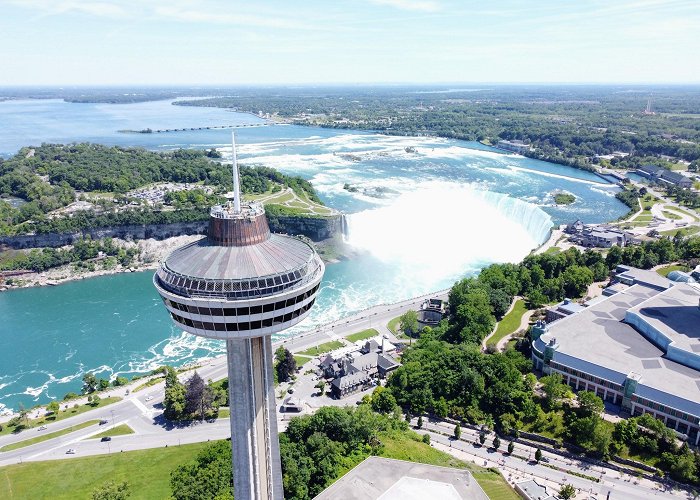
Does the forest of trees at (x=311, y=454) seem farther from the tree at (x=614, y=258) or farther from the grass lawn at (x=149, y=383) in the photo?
the tree at (x=614, y=258)

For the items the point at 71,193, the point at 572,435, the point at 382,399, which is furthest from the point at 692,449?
the point at 71,193

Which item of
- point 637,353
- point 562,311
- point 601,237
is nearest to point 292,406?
point 562,311

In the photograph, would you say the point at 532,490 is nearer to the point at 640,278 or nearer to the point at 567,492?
the point at 567,492

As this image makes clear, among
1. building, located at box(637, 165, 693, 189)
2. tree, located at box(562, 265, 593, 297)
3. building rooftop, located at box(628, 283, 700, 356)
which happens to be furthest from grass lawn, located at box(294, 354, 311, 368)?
building, located at box(637, 165, 693, 189)

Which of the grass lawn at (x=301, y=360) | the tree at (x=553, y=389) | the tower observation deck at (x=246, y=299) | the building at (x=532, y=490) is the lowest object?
the grass lawn at (x=301, y=360)

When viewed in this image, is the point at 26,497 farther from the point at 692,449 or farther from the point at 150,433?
the point at 692,449

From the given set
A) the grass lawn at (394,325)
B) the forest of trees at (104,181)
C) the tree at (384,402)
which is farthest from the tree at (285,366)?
the forest of trees at (104,181)

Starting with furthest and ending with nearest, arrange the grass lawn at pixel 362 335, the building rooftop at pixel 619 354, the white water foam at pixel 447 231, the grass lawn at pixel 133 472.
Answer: the white water foam at pixel 447 231 < the grass lawn at pixel 362 335 < the building rooftop at pixel 619 354 < the grass lawn at pixel 133 472

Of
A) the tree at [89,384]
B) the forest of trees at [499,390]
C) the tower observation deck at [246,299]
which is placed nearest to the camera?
the tower observation deck at [246,299]
